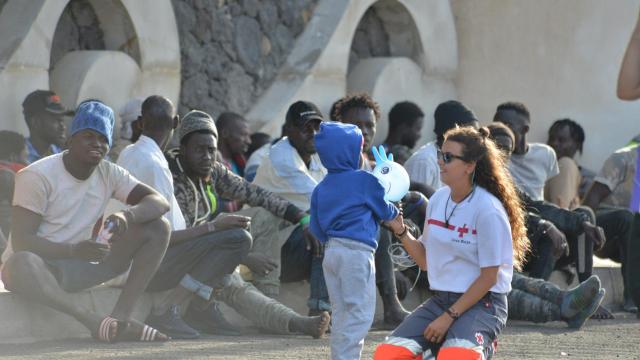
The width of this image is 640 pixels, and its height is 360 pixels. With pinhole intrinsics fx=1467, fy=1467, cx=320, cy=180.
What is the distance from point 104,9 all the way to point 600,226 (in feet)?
12.8

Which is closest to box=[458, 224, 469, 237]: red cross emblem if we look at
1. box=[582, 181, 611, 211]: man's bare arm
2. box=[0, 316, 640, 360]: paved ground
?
box=[0, 316, 640, 360]: paved ground

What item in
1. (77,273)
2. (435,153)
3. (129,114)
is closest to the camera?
(77,273)

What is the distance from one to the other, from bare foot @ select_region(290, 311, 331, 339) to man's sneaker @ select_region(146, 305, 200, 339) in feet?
1.76

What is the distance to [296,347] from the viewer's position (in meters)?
7.58

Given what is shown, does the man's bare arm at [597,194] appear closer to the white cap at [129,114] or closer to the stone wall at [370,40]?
the stone wall at [370,40]

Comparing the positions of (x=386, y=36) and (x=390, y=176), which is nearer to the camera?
(x=390, y=176)

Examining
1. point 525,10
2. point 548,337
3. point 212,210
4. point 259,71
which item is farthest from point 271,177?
point 525,10

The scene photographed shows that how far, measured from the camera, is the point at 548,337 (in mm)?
8453

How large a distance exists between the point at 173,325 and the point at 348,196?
1.83 meters

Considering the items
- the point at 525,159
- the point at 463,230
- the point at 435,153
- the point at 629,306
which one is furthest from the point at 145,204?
the point at 629,306

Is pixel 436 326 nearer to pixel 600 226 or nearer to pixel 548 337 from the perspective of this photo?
pixel 548 337

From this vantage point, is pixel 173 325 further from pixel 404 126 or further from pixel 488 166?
pixel 404 126

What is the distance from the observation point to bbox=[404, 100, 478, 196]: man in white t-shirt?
9297 millimetres

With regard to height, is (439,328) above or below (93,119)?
below
